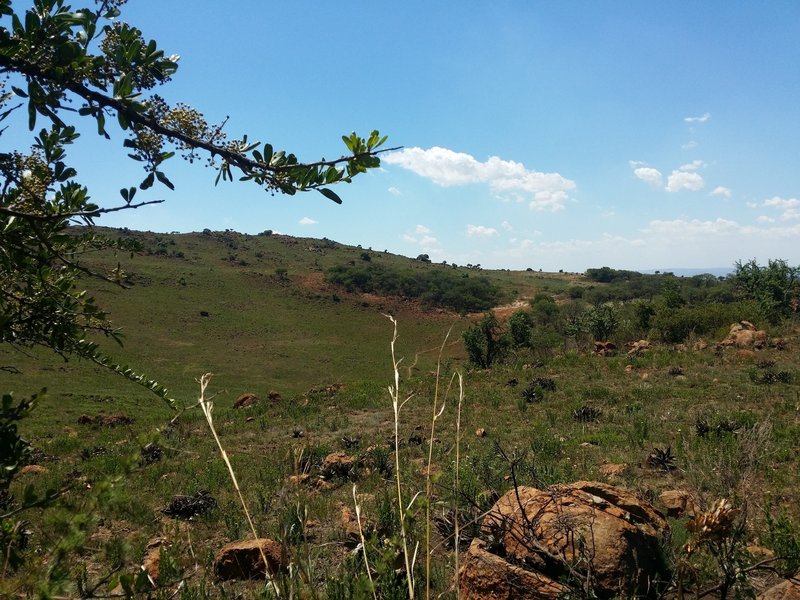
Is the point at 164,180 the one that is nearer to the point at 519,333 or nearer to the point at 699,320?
the point at 699,320

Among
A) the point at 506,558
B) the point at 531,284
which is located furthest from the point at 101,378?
the point at 531,284

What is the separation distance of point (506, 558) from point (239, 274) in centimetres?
5867

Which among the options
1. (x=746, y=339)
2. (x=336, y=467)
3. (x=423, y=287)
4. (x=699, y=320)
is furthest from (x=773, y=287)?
(x=423, y=287)

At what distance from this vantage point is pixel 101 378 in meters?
25.9

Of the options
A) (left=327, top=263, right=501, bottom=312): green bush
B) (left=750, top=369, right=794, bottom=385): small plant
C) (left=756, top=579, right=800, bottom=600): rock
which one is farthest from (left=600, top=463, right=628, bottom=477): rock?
(left=327, top=263, right=501, bottom=312): green bush

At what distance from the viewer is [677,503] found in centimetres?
484

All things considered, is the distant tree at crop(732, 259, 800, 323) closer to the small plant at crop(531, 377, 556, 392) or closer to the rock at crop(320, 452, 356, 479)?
the small plant at crop(531, 377, 556, 392)

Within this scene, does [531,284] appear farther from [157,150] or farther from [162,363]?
[157,150]

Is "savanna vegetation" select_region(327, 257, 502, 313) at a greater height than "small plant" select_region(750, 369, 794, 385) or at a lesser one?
greater

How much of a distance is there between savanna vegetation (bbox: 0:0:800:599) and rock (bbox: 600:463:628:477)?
0.09 ft

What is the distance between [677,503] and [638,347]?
15437 mm

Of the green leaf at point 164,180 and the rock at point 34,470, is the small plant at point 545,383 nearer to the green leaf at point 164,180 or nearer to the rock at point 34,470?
the rock at point 34,470

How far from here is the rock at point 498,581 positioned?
2.81 meters

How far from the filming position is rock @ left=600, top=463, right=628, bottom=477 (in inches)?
256
